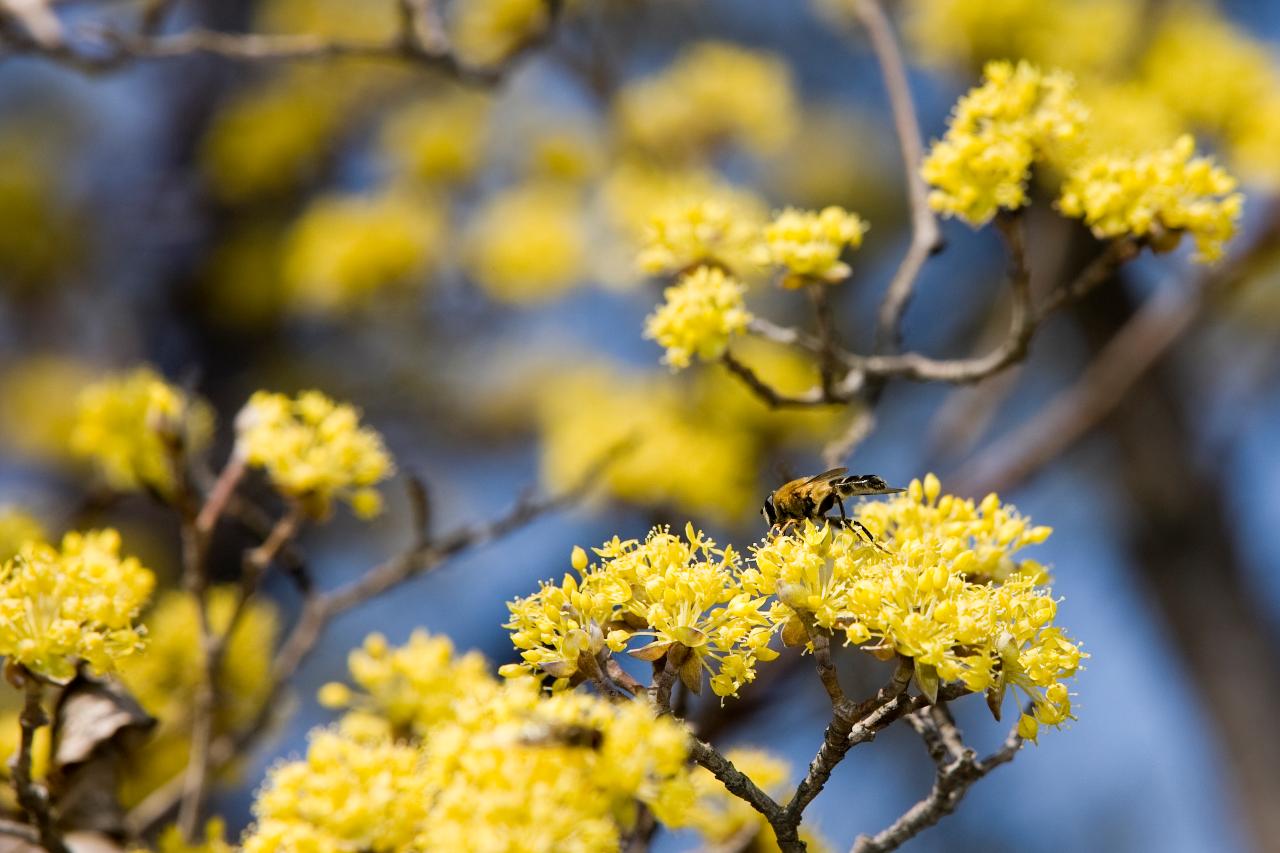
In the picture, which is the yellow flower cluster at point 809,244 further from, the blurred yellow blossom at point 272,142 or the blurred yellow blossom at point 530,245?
the blurred yellow blossom at point 272,142

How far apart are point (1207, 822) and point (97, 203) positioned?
8.15 meters

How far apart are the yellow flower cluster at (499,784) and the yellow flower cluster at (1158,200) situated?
4.59 feet

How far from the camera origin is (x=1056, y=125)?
2422 millimetres

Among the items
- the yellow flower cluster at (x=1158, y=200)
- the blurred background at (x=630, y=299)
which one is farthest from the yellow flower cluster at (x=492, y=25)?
the yellow flower cluster at (x=1158, y=200)

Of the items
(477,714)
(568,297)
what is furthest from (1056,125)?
(568,297)

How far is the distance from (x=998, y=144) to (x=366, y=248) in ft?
13.5

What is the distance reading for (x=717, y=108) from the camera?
5.31m

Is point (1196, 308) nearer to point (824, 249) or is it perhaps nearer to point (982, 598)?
point (824, 249)

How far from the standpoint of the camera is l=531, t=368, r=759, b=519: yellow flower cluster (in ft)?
13.6

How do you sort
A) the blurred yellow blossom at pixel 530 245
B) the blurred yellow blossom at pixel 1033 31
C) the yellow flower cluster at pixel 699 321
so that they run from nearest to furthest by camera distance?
the yellow flower cluster at pixel 699 321
the blurred yellow blossom at pixel 1033 31
the blurred yellow blossom at pixel 530 245

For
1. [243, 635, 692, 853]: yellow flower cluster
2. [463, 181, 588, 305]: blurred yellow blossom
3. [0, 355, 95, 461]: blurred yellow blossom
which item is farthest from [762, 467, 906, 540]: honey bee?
[0, 355, 95, 461]: blurred yellow blossom

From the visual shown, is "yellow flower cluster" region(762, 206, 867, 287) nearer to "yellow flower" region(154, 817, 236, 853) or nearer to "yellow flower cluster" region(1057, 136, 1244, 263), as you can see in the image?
"yellow flower cluster" region(1057, 136, 1244, 263)

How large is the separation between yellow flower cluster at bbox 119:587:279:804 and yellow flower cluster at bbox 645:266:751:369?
1.30m

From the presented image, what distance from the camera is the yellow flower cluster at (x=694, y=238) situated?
2.71 meters
